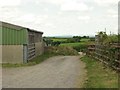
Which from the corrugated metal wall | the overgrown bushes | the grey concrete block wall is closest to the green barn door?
the grey concrete block wall

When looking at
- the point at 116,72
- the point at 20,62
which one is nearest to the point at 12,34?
the point at 20,62

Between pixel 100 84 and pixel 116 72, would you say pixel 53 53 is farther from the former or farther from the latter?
pixel 100 84

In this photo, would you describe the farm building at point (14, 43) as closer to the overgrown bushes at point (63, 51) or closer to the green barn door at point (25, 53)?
the green barn door at point (25, 53)

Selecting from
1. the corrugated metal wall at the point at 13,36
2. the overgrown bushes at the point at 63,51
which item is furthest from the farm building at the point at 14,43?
the overgrown bushes at the point at 63,51

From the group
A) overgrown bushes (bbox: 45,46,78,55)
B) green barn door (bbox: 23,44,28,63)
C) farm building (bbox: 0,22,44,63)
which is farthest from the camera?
overgrown bushes (bbox: 45,46,78,55)

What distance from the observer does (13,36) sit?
24.5 metres

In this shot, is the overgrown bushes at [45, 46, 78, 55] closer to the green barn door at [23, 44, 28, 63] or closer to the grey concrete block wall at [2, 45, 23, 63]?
the grey concrete block wall at [2, 45, 23, 63]

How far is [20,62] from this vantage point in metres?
24.0

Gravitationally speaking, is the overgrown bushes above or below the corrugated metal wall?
below

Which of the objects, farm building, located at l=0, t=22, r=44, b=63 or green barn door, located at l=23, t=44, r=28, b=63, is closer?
green barn door, located at l=23, t=44, r=28, b=63

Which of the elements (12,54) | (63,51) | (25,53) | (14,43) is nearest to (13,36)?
(14,43)

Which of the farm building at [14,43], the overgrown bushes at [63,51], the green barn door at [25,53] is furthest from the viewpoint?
the overgrown bushes at [63,51]

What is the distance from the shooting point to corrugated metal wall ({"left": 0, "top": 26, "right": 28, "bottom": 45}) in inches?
950

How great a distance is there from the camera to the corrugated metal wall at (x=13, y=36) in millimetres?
24141
